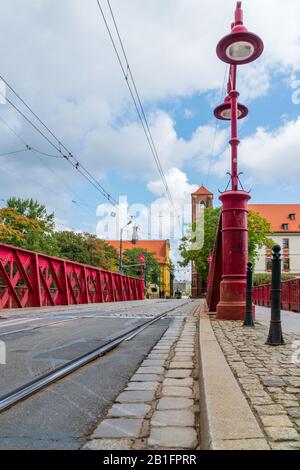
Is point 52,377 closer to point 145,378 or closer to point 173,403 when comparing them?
point 145,378

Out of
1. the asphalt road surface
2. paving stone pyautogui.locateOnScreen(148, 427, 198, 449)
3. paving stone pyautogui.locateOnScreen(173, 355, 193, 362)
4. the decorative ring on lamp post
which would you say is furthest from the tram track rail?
the decorative ring on lamp post

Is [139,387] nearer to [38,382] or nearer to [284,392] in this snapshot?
[38,382]

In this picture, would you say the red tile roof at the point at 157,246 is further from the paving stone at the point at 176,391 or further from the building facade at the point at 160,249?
the paving stone at the point at 176,391

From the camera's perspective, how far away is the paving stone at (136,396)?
3.15m

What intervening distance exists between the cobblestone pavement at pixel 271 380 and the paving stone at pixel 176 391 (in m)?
0.39

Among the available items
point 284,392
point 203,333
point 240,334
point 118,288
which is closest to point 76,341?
point 203,333

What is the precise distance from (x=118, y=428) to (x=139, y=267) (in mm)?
74687

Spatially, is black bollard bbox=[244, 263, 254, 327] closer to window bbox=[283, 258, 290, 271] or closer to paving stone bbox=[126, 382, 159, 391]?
paving stone bbox=[126, 382, 159, 391]

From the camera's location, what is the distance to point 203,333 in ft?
21.6

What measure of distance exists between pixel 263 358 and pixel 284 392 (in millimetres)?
1453

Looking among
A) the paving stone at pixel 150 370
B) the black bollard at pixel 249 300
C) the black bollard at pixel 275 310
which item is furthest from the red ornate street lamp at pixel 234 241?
the paving stone at pixel 150 370

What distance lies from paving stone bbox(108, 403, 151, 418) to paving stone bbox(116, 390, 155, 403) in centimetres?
10

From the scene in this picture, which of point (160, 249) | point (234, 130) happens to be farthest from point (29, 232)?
point (160, 249)

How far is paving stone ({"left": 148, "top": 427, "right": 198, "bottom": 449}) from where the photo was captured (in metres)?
2.23
